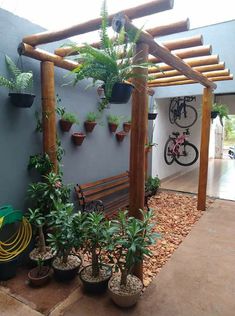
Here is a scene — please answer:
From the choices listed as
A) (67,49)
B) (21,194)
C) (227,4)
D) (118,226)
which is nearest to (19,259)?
(21,194)

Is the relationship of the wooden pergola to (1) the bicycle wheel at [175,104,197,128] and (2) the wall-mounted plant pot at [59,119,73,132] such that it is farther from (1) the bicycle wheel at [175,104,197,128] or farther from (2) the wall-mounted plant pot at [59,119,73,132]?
(1) the bicycle wheel at [175,104,197,128]

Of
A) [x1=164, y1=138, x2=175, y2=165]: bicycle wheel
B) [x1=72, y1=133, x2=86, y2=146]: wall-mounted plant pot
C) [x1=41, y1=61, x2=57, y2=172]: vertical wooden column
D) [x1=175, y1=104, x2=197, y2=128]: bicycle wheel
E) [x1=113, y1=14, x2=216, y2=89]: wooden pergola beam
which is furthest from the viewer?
[x1=175, y1=104, x2=197, y2=128]: bicycle wheel

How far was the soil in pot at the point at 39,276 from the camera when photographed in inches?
89.6

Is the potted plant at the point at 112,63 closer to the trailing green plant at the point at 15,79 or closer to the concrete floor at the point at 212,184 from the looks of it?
the trailing green plant at the point at 15,79

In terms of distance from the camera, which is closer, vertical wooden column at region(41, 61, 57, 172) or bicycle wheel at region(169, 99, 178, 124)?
vertical wooden column at region(41, 61, 57, 172)

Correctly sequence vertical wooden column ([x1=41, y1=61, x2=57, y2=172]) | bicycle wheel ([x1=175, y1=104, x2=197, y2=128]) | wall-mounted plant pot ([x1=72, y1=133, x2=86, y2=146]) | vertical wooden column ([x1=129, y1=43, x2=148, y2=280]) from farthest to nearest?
bicycle wheel ([x1=175, y1=104, x2=197, y2=128]) < wall-mounted plant pot ([x1=72, y1=133, x2=86, y2=146]) < vertical wooden column ([x1=41, y1=61, x2=57, y2=172]) < vertical wooden column ([x1=129, y1=43, x2=148, y2=280])

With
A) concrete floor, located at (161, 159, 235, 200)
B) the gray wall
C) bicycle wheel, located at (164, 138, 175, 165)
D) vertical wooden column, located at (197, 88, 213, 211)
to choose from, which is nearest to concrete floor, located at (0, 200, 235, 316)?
the gray wall

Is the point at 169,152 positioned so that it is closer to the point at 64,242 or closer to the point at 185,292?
the point at 185,292

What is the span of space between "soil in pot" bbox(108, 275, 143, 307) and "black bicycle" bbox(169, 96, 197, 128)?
5.27 metres

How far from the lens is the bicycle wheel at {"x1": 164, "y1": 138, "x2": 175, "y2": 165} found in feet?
21.5

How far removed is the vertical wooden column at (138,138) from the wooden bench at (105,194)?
4.43 ft

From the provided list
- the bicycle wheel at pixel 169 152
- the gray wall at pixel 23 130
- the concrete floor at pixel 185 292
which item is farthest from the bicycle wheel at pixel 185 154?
the gray wall at pixel 23 130

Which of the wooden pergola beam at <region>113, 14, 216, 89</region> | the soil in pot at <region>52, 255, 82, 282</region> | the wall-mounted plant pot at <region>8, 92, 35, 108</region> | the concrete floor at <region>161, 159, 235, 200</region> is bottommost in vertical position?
the concrete floor at <region>161, 159, 235, 200</region>

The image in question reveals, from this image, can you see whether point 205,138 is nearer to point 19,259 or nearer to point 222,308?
point 222,308
